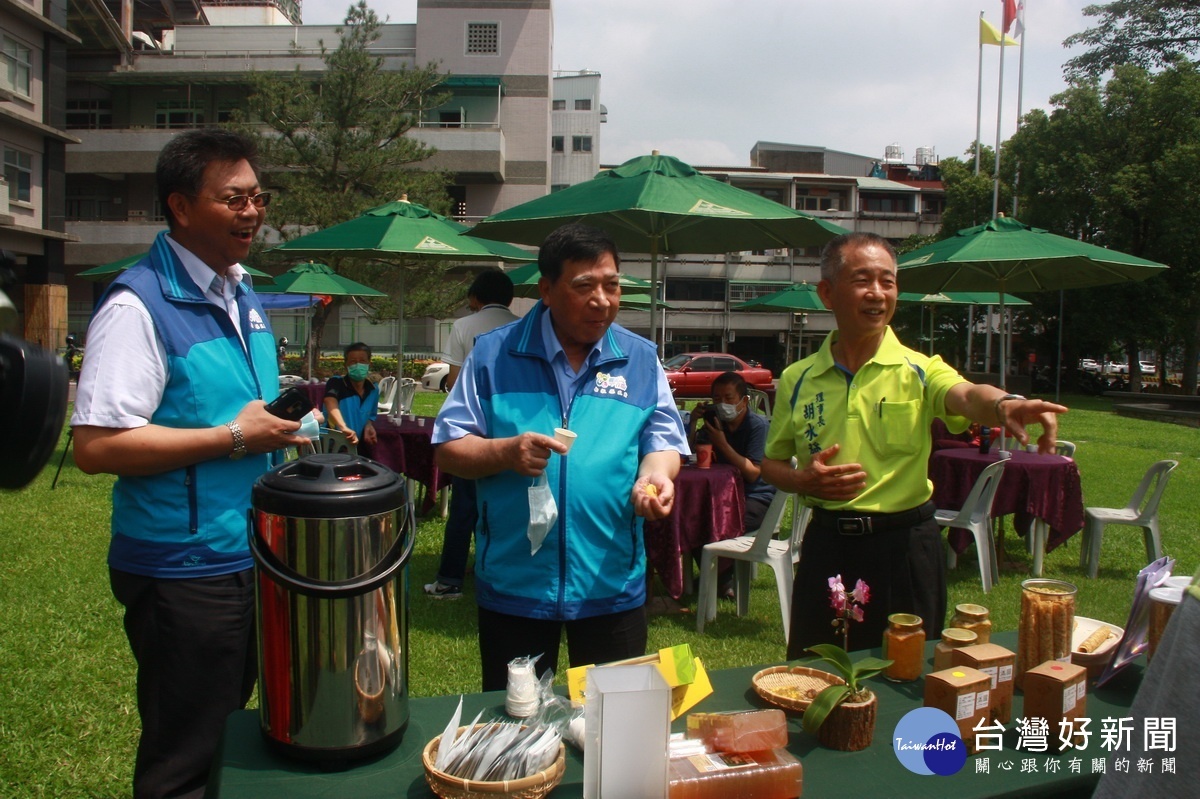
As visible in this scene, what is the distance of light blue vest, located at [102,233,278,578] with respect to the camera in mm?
2020

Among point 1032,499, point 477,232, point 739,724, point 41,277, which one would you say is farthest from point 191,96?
point 739,724

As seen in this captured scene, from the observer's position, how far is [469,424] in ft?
7.76

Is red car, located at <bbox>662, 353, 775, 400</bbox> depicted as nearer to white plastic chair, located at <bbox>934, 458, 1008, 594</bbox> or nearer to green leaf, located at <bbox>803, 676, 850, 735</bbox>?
white plastic chair, located at <bbox>934, 458, 1008, 594</bbox>

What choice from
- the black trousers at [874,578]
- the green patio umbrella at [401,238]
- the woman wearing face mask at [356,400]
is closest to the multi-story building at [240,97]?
the green patio umbrella at [401,238]

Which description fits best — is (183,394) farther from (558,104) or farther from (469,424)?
(558,104)

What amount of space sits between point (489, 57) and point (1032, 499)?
33.8 metres

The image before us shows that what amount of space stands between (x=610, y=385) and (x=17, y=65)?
97.0 feet

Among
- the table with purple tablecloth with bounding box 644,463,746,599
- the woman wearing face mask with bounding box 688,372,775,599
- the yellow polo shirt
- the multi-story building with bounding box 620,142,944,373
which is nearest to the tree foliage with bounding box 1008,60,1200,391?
the multi-story building with bounding box 620,142,944,373

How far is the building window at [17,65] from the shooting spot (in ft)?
78.8

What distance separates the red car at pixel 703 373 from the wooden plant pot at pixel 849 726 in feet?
76.4

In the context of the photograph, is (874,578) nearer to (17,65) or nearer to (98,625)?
(98,625)

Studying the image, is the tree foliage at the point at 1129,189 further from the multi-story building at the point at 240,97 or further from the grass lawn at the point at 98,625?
the grass lawn at the point at 98,625

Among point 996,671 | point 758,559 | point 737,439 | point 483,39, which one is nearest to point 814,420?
point 996,671

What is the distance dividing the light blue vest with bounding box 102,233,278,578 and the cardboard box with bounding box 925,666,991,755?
167 centimetres
